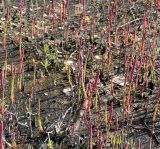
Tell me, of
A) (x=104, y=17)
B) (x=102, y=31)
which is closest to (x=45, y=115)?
(x=102, y=31)

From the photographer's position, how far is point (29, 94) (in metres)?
3.97

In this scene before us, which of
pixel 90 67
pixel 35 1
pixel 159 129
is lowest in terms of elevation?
pixel 159 129

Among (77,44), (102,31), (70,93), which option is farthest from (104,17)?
(70,93)

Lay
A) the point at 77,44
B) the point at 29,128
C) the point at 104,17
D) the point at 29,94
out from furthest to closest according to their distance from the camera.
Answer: the point at 104,17, the point at 77,44, the point at 29,94, the point at 29,128

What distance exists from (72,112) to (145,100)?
0.77m

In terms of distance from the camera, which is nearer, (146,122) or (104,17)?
(146,122)

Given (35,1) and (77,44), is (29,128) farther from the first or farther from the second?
(35,1)

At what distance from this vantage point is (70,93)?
4.07m

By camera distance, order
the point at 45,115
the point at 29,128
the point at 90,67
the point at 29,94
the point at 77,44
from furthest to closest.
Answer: the point at 77,44
the point at 90,67
the point at 29,94
the point at 45,115
the point at 29,128

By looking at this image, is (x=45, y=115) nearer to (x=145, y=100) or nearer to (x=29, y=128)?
(x=29, y=128)

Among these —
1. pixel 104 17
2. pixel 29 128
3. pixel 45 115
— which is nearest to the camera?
pixel 29 128

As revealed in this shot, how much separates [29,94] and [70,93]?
39 centimetres

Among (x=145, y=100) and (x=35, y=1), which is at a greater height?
(x=35, y=1)

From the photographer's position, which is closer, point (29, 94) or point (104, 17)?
point (29, 94)
